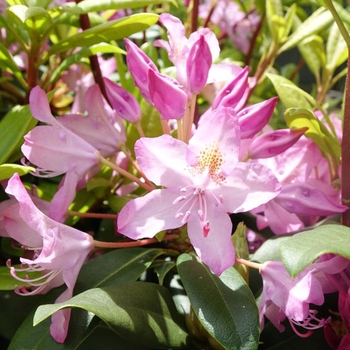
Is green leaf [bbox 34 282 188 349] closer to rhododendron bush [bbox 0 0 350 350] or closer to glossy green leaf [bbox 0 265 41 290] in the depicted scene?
rhododendron bush [bbox 0 0 350 350]

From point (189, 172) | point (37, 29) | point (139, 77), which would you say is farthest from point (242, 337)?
point (37, 29)

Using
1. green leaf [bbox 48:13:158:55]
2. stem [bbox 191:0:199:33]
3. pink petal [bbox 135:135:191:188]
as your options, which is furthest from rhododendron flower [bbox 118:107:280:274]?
stem [bbox 191:0:199:33]

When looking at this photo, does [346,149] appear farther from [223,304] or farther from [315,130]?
[223,304]

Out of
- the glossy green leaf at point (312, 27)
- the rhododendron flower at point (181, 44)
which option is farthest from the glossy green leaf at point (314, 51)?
the rhododendron flower at point (181, 44)

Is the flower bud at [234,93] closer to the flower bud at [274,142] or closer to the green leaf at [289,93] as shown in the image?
the flower bud at [274,142]

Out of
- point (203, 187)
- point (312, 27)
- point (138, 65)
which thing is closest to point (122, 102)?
point (138, 65)

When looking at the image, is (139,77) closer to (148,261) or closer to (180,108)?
(180,108)

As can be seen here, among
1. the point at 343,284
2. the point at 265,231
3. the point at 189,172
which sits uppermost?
the point at 189,172
